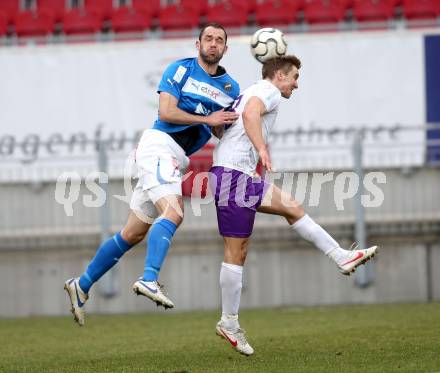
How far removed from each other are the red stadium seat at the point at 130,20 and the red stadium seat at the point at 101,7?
29 centimetres

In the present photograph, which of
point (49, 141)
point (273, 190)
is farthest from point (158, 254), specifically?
point (49, 141)

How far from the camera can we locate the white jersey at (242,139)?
768 cm

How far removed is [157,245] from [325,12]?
10.8 m

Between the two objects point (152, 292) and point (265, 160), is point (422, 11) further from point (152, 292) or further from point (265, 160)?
point (152, 292)

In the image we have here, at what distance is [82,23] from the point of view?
Result: 17891mm

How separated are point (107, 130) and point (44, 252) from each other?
2201 mm

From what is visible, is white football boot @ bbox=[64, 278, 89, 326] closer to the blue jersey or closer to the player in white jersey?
the player in white jersey

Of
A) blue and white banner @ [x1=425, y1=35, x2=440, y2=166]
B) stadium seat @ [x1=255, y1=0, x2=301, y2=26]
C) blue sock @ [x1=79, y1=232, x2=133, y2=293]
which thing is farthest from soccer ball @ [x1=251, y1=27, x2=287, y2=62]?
stadium seat @ [x1=255, y1=0, x2=301, y2=26]

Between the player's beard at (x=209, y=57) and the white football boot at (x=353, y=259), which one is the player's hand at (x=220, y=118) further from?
the white football boot at (x=353, y=259)

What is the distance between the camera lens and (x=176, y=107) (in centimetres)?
768

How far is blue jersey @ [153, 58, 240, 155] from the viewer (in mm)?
7727

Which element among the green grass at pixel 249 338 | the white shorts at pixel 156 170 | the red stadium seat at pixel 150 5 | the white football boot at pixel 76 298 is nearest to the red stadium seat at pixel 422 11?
the red stadium seat at pixel 150 5

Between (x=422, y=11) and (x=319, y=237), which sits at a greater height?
(x=422, y=11)

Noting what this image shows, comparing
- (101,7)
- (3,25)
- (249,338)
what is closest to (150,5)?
(101,7)
